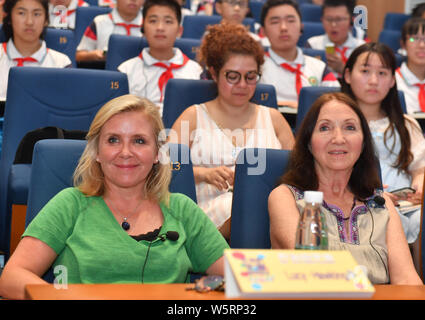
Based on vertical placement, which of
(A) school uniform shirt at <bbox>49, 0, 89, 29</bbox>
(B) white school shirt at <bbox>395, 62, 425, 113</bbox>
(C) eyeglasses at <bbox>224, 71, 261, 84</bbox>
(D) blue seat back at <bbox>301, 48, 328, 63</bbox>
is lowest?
(B) white school shirt at <bbox>395, 62, 425, 113</bbox>

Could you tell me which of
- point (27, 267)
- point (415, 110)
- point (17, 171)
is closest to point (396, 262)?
point (27, 267)

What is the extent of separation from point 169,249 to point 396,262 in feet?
2.22

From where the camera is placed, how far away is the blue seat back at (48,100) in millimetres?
2725

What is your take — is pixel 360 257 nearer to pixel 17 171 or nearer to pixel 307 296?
pixel 307 296

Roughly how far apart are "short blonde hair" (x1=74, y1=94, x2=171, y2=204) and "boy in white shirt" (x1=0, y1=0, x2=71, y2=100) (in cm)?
197

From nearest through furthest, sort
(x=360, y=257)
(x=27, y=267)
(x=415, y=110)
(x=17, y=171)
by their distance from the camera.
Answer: (x=27, y=267)
(x=360, y=257)
(x=17, y=171)
(x=415, y=110)

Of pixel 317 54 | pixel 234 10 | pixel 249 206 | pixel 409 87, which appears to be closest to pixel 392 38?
pixel 234 10

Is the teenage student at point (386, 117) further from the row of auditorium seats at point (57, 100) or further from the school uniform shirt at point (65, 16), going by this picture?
the school uniform shirt at point (65, 16)

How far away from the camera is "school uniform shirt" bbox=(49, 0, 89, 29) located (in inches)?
185

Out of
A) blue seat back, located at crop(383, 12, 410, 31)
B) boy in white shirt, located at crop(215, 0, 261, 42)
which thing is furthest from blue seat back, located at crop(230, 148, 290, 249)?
blue seat back, located at crop(383, 12, 410, 31)

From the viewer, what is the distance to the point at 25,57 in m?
3.74

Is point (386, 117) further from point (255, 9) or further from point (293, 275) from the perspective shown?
point (255, 9)

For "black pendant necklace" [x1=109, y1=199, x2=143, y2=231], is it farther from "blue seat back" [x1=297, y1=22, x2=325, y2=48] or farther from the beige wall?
the beige wall

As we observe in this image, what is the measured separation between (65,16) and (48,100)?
2.20 m
